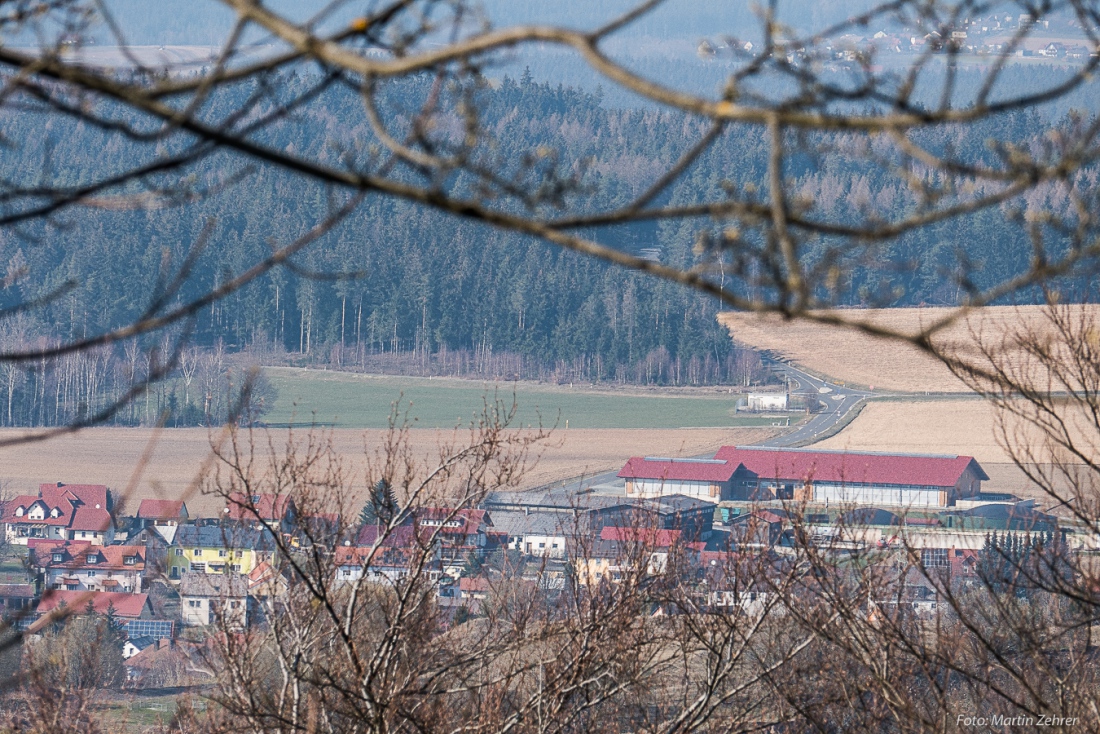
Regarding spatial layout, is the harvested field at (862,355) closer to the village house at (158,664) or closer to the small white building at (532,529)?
the small white building at (532,529)

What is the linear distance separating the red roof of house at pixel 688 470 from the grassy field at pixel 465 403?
1173cm

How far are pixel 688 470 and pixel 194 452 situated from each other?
1672 centimetres

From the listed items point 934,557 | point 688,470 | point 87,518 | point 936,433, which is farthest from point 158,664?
point 936,433

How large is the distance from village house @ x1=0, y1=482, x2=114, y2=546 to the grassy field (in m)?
14.4

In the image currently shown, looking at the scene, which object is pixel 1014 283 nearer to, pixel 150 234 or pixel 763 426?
pixel 763 426

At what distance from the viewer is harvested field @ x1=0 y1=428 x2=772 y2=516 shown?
34000 mm

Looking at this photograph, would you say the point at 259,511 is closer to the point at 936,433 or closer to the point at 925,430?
the point at 936,433

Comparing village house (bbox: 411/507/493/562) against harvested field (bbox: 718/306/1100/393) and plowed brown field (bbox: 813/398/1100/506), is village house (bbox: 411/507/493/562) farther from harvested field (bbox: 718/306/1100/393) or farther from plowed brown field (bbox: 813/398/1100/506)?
harvested field (bbox: 718/306/1100/393)

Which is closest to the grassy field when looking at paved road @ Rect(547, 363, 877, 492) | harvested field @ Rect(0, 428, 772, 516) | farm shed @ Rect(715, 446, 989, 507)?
harvested field @ Rect(0, 428, 772, 516)

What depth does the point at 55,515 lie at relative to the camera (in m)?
28.4

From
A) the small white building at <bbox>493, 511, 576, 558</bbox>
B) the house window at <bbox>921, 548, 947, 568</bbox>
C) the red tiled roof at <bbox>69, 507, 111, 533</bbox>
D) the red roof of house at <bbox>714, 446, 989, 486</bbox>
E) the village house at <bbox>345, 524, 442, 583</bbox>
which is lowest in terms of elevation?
→ the red tiled roof at <bbox>69, 507, 111, 533</bbox>

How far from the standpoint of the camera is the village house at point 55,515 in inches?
1093

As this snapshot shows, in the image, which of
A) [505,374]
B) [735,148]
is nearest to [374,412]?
[505,374]

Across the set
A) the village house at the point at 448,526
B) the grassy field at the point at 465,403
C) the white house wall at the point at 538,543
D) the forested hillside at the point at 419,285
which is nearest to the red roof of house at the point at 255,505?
the village house at the point at 448,526
